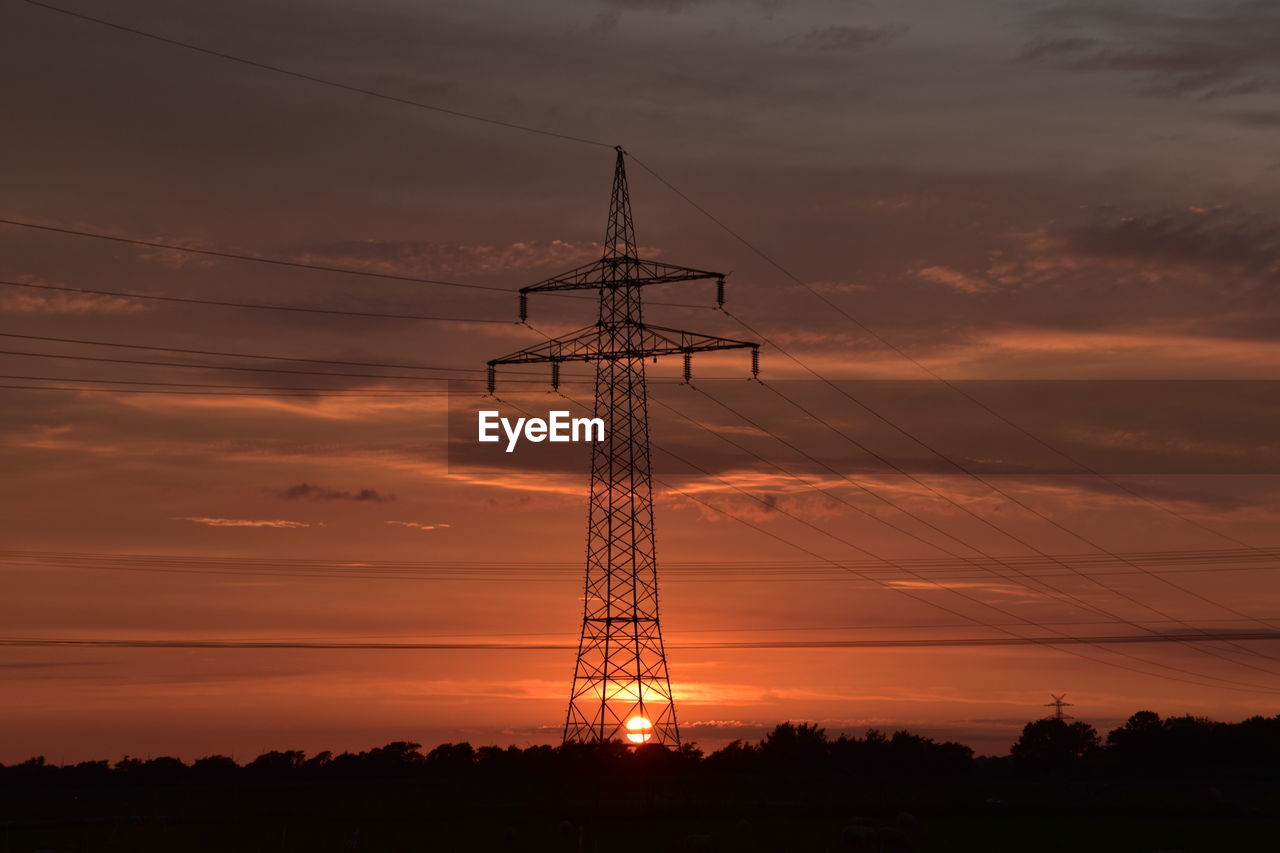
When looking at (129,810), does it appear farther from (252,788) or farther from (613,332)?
(613,332)

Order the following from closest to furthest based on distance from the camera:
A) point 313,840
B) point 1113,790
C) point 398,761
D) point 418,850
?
point 418,850, point 313,840, point 1113,790, point 398,761

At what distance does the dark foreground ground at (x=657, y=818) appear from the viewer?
7562 cm

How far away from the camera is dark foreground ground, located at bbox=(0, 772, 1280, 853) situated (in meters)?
75.6

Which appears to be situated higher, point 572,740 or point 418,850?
point 572,740

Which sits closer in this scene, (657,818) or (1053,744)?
(657,818)

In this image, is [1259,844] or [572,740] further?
[572,740]

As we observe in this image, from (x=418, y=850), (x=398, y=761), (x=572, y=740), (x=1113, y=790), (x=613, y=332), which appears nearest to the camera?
(x=418, y=850)

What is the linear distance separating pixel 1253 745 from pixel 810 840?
10615cm

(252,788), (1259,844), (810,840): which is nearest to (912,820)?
(810,840)

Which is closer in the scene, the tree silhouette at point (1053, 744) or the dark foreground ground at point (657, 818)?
the dark foreground ground at point (657, 818)

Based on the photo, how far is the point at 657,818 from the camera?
87438 mm

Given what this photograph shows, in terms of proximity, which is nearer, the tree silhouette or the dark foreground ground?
the dark foreground ground

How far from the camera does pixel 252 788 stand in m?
132

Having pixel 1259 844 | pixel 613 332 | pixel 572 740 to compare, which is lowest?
pixel 1259 844
